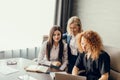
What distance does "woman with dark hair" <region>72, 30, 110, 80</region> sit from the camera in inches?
96.0

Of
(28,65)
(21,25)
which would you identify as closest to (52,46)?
(28,65)

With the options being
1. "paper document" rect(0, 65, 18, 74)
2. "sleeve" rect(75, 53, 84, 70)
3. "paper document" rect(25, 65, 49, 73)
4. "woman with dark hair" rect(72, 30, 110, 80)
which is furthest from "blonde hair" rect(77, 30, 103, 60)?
"paper document" rect(0, 65, 18, 74)

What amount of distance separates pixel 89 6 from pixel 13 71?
85.9 inches

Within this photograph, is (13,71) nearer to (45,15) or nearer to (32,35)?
(32,35)

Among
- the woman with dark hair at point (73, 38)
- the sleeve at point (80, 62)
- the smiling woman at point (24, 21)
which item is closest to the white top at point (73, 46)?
the woman with dark hair at point (73, 38)

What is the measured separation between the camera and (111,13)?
3637 mm

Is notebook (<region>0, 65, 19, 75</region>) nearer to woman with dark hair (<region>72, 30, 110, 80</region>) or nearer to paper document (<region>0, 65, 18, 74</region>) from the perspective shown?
paper document (<region>0, 65, 18, 74</region>)

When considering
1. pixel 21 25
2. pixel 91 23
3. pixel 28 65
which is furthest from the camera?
pixel 91 23

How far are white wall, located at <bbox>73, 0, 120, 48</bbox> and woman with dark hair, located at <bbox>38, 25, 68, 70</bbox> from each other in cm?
105

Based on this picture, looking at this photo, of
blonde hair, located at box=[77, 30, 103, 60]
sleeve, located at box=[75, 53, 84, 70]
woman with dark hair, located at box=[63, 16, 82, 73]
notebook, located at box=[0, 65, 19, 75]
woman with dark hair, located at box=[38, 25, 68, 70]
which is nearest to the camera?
notebook, located at box=[0, 65, 19, 75]

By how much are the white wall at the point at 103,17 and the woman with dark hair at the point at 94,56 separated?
1.13m

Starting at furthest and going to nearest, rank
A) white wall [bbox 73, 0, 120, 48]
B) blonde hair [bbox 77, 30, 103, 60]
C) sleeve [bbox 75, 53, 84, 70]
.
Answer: white wall [bbox 73, 0, 120, 48], sleeve [bbox 75, 53, 84, 70], blonde hair [bbox 77, 30, 103, 60]

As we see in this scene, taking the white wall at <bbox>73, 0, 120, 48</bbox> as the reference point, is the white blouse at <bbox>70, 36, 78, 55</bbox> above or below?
below

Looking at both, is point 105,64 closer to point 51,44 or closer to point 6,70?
point 51,44
